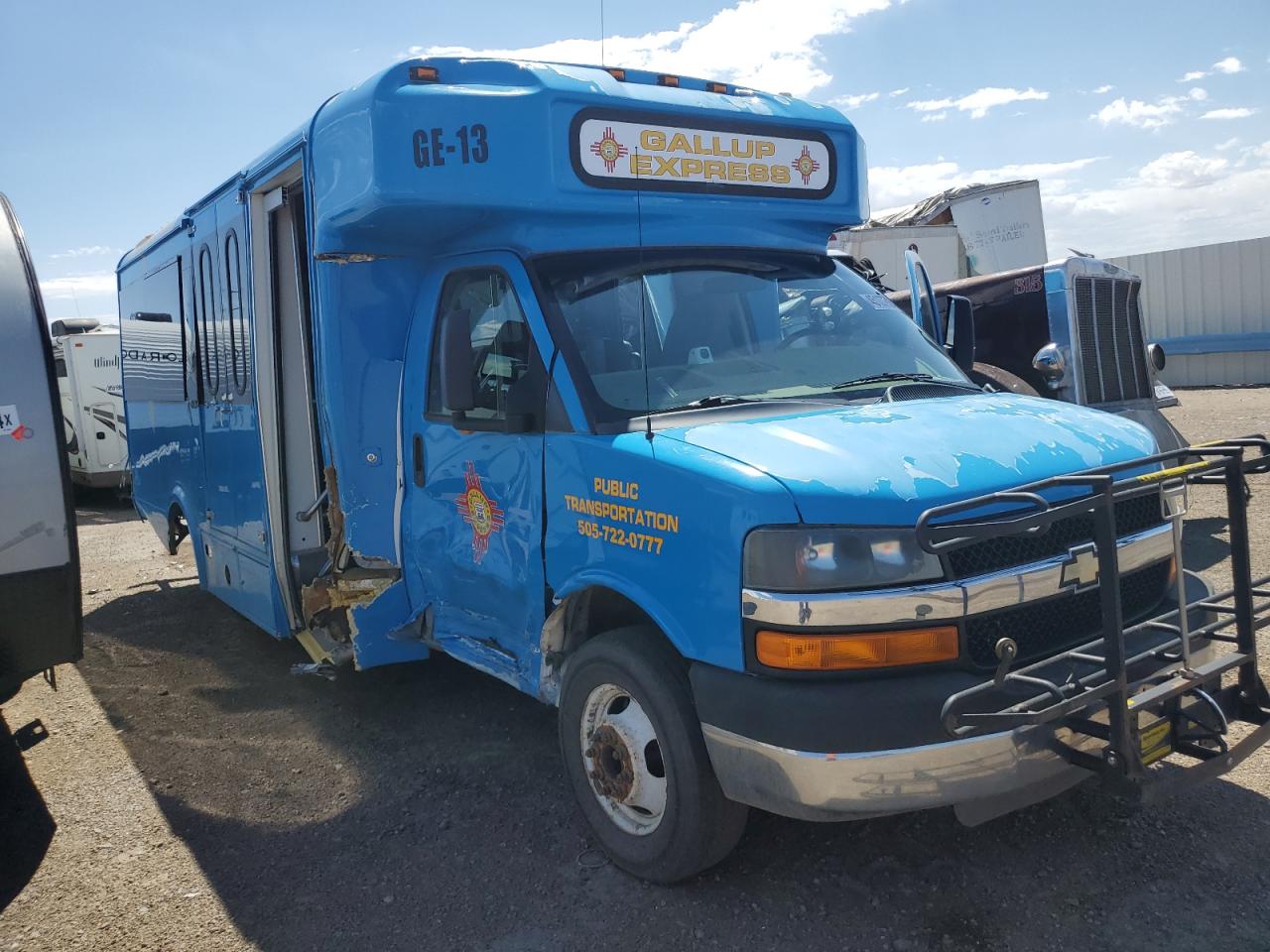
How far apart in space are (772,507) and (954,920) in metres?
1.49

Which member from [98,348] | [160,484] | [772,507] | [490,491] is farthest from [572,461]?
[98,348]

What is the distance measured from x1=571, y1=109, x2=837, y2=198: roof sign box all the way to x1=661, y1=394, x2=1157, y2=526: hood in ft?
4.45

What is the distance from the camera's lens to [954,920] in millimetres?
3193

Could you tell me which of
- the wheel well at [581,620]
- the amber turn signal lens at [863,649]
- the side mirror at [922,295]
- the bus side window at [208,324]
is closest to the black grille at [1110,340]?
the side mirror at [922,295]

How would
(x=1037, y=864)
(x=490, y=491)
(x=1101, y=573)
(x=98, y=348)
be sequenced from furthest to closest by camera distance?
(x=98, y=348), (x=490, y=491), (x=1037, y=864), (x=1101, y=573)

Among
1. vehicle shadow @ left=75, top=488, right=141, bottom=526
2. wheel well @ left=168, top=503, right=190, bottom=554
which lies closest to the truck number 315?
wheel well @ left=168, top=503, right=190, bottom=554

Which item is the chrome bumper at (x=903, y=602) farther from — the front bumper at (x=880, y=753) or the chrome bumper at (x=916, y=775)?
the chrome bumper at (x=916, y=775)

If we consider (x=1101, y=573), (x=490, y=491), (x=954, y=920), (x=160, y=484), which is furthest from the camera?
(x=160, y=484)

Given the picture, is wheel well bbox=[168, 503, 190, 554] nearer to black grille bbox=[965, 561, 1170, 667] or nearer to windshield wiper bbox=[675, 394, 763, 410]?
windshield wiper bbox=[675, 394, 763, 410]

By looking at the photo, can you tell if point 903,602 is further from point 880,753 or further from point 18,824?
point 18,824

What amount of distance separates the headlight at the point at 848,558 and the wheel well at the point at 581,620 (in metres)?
1.00

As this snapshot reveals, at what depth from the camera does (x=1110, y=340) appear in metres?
9.03

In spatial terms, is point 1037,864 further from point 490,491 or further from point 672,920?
point 490,491

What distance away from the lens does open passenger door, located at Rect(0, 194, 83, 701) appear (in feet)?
12.4
